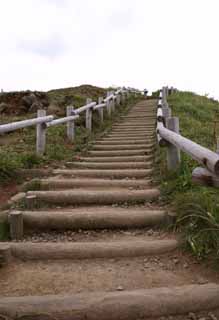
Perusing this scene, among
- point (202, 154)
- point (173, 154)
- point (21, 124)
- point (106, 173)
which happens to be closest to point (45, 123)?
point (21, 124)

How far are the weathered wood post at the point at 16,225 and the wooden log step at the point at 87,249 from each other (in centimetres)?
26

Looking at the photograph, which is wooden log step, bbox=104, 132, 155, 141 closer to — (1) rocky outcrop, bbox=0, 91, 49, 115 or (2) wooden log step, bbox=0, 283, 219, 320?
(1) rocky outcrop, bbox=0, 91, 49, 115

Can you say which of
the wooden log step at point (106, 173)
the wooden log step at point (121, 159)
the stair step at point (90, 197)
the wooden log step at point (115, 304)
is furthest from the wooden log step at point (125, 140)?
the wooden log step at point (115, 304)

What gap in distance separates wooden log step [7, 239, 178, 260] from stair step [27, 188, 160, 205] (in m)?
1.06

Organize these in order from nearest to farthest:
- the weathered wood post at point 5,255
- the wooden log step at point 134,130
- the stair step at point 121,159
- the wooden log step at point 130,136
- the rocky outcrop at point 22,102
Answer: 1. the weathered wood post at point 5,255
2. the stair step at point 121,159
3. the wooden log step at point 130,136
4. the wooden log step at point 134,130
5. the rocky outcrop at point 22,102

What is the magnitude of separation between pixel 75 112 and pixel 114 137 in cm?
137

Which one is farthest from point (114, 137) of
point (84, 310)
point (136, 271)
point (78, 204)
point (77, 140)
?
point (84, 310)

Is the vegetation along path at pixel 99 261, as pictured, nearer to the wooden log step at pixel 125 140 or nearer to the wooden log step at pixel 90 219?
the wooden log step at pixel 90 219

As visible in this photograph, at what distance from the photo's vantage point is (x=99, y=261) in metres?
3.29

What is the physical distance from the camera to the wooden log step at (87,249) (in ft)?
10.8

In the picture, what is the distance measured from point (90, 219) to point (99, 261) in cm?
66

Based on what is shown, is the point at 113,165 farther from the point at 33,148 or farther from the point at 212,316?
the point at 212,316

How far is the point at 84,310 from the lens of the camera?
2512mm

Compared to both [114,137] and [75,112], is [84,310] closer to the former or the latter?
[75,112]
